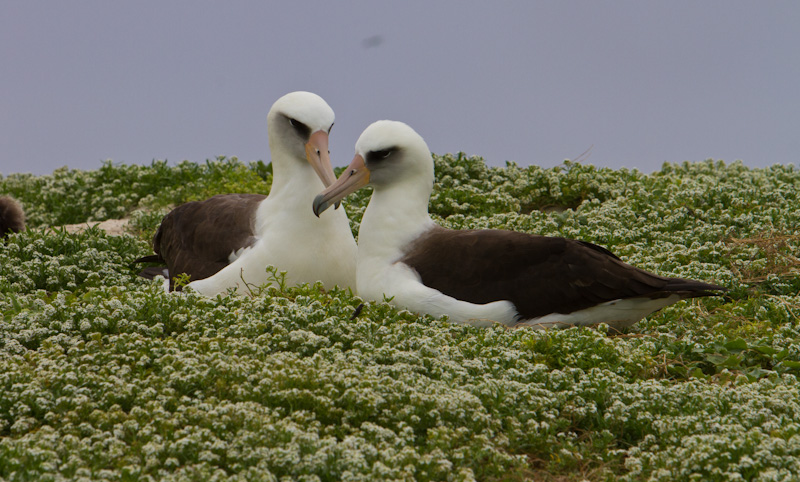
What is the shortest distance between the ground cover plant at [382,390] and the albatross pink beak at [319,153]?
1.07 m

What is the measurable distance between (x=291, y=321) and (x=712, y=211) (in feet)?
20.3

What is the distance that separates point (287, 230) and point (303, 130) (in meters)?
0.92

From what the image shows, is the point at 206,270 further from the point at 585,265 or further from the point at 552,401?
the point at 552,401

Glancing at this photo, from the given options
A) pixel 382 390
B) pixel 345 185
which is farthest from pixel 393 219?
pixel 382 390

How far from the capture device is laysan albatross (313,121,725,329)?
7504 mm

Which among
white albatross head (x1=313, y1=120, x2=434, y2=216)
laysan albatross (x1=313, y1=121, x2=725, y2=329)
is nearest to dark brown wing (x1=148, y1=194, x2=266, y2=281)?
white albatross head (x1=313, y1=120, x2=434, y2=216)

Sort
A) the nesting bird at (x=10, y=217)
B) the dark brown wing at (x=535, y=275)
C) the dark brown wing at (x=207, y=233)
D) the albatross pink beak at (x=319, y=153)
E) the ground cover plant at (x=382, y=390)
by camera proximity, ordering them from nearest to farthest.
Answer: the ground cover plant at (x=382, y=390)
the dark brown wing at (x=535, y=275)
the albatross pink beak at (x=319, y=153)
the dark brown wing at (x=207, y=233)
the nesting bird at (x=10, y=217)

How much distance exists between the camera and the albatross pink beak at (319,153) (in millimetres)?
8680

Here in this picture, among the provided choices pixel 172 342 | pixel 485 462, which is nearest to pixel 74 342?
pixel 172 342

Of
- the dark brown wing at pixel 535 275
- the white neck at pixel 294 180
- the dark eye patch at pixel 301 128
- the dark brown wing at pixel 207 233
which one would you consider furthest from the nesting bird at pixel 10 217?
the dark brown wing at pixel 535 275

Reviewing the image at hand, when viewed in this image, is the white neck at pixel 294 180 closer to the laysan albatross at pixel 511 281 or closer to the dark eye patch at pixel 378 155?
the laysan albatross at pixel 511 281

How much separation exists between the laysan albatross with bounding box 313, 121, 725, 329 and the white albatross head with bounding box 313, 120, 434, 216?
22 cm

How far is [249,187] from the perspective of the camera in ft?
45.8

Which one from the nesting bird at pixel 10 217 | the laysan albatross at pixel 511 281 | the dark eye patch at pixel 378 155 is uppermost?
the nesting bird at pixel 10 217
